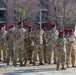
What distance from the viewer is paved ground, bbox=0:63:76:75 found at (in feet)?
43.8

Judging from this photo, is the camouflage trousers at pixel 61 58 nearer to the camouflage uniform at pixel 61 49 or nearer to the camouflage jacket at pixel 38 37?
the camouflage uniform at pixel 61 49

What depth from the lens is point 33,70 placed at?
46.1 feet

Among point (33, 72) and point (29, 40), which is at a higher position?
point (29, 40)

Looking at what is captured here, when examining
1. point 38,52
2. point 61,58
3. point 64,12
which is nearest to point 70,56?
point 61,58

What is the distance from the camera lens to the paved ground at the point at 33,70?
1334 centimetres

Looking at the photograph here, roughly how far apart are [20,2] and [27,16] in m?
1.99

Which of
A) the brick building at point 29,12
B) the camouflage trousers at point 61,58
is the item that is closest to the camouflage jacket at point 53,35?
the camouflage trousers at point 61,58

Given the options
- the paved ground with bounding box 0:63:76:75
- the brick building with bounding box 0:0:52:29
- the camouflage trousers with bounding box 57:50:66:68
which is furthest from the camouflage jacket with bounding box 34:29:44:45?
the brick building with bounding box 0:0:52:29

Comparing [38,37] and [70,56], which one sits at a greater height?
[38,37]

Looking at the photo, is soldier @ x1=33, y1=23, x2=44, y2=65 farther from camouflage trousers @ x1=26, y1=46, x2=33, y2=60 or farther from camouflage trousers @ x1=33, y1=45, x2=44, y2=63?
camouflage trousers @ x1=26, y1=46, x2=33, y2=60

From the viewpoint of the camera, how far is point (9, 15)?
48.4 m

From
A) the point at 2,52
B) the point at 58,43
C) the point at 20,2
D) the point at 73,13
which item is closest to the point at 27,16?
the point at 20,2

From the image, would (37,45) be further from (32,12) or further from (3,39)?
(32,12)

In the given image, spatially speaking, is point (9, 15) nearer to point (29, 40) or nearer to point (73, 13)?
point (73, 13)
